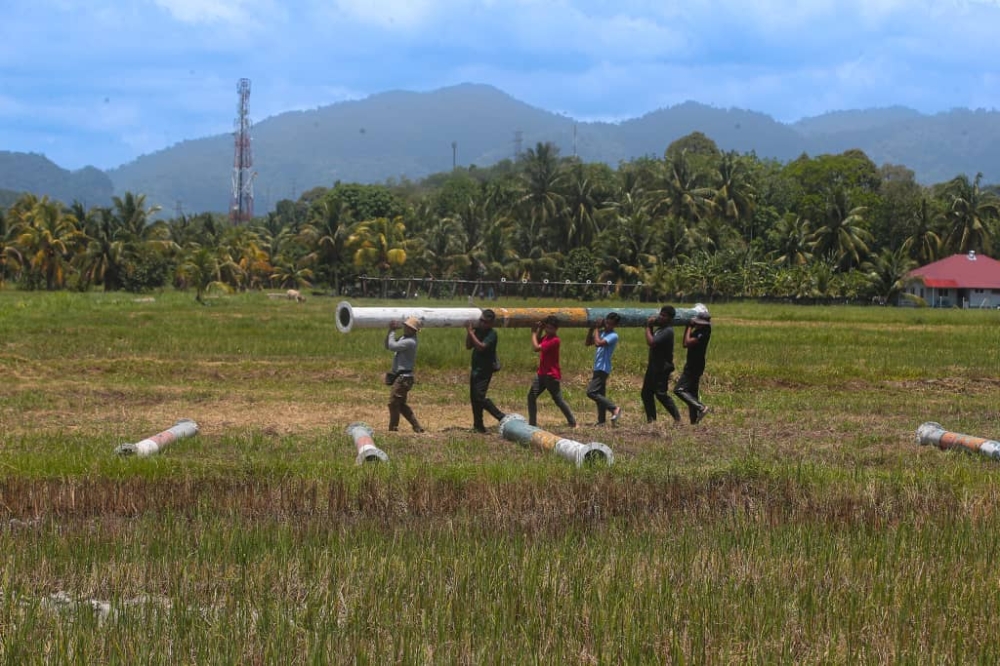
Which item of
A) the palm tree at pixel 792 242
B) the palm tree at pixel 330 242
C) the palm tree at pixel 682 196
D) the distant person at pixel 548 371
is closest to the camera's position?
the distant person at pixel 548 371

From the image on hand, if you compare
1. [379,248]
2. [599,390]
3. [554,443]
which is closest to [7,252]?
[379,248]

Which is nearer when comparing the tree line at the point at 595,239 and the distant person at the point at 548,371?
the distant person at the point at 548,371

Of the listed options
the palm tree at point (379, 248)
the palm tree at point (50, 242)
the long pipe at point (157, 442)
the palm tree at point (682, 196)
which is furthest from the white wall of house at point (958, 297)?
the long pipe at point (157, 442)

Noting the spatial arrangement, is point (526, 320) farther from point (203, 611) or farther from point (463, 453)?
point (203, 611)

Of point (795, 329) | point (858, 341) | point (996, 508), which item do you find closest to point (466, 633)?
point (996, 508)

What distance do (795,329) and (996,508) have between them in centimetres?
2610

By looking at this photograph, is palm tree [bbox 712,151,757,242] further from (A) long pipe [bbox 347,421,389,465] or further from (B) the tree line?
(A) long pipe [bbox 347,421,389,465]

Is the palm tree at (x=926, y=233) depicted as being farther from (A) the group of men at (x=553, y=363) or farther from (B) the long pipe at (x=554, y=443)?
(B) the long pipe at (x=554, y=443)

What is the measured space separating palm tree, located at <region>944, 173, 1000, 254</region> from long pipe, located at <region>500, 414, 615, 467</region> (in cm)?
6913

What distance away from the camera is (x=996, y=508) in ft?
26.5

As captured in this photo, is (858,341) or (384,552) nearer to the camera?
(384,552)

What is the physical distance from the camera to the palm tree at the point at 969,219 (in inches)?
2844

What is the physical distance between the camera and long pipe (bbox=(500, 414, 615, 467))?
9906mm

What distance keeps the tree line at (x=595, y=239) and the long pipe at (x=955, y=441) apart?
1843 inches
